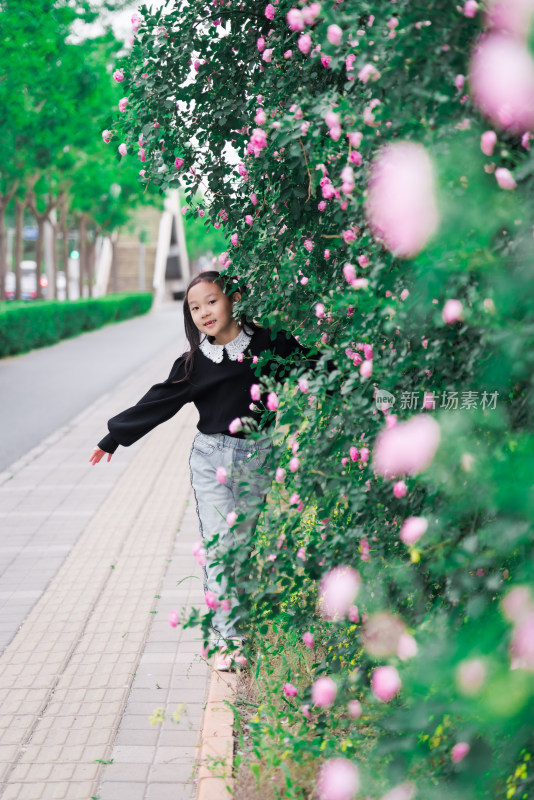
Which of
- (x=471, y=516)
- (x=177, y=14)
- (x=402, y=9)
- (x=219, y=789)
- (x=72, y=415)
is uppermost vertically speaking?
(x=177, y=14)

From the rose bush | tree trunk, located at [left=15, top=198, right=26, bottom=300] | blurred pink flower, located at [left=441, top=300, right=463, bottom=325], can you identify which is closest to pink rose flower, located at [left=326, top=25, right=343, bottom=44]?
the rose bush

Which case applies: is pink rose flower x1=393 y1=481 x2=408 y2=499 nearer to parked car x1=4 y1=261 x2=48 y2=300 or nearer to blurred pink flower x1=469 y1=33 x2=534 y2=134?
blurred pink flower x1=469 y1=33 x2=534 y2=134

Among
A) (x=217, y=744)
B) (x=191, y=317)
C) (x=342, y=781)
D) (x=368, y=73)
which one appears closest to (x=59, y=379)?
(x=191, y=317)

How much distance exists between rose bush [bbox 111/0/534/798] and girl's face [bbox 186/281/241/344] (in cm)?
59

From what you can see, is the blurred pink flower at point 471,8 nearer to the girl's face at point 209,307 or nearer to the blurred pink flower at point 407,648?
the blurred pink flower at point 407,648

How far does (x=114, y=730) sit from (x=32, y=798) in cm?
53

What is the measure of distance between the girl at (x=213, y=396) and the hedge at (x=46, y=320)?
16.1m

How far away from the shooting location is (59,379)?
16750 millimetres

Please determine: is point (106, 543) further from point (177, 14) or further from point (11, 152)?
point (11, 152)

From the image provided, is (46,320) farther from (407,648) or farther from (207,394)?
(407,648)

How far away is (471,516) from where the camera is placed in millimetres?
2205

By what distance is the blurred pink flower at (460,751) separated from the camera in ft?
6.67

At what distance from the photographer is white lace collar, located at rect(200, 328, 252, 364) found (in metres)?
4.03

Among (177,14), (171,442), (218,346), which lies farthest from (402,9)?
(171,442)
